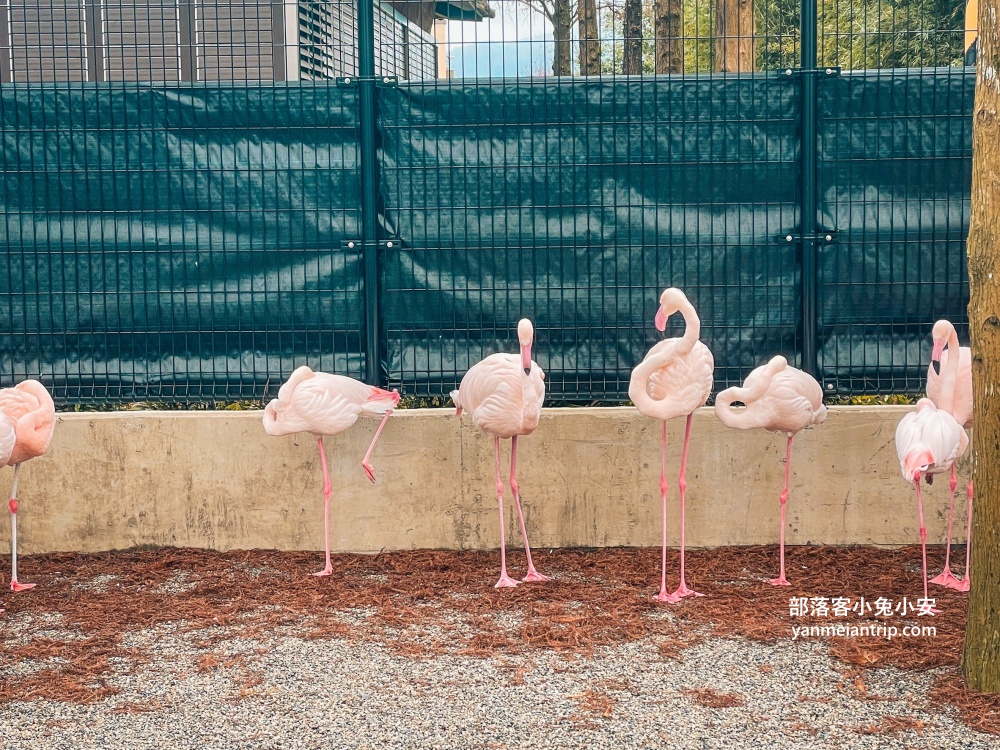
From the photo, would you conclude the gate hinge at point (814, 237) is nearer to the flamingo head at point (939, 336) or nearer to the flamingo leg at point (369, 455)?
the flamingo head at point (939, 336)

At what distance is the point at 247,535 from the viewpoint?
768 centimetres

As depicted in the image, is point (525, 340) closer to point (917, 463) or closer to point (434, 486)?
point (434, 486)

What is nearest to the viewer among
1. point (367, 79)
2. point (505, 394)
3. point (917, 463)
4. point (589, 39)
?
point (917, 463)

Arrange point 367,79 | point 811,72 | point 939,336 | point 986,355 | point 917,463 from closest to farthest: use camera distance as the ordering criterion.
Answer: point 986,355
point 917,463
point 939,336
point 811,72
point 367,79

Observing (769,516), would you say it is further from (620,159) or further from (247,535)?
(247,535)

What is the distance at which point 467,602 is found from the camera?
666cm

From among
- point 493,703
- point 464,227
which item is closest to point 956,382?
point 464,227

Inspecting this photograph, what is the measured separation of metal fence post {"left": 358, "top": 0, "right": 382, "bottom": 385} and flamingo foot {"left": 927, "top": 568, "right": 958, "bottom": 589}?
3.60 metres

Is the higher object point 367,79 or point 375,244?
point 367,79

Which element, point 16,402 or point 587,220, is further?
point 587,220

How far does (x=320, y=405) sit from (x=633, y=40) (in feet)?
10.2

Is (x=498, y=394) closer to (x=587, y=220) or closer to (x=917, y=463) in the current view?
(x=587, y=220)

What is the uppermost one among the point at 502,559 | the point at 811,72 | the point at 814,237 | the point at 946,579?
the point at 811,72

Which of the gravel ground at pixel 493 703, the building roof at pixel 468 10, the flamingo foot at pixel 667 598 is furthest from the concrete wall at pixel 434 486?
the building roof at pixel 468 10
